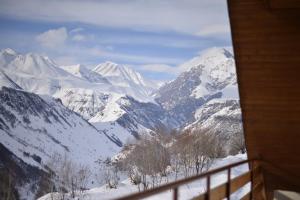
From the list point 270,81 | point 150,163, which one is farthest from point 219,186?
point 150,163

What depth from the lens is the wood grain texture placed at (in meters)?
5.84

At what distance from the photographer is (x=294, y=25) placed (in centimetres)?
584

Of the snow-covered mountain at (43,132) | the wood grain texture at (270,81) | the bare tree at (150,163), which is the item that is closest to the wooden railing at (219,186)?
the wood grain texture at (270,81)

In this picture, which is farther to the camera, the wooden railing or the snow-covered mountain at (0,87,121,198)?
the snow-covered mountain at (0,87,121,198)

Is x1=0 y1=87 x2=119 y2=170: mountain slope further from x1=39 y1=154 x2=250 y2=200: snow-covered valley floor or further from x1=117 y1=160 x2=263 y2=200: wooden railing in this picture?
x1=117 y1=160 x2=263 y2=200: wooden railing

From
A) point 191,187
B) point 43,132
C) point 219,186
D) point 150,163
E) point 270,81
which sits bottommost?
point 43,132

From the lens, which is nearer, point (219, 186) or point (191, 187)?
point (219, 186)

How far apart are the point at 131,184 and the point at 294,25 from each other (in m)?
21.8

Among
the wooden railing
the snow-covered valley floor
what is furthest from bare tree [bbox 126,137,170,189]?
the wooden railing

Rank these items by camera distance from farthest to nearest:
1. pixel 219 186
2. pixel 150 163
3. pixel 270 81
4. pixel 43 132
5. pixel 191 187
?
pixel 43 132, pixel 150 163, pixel 191 187, pixel 270 81, pixel 219 186

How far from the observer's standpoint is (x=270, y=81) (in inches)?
260

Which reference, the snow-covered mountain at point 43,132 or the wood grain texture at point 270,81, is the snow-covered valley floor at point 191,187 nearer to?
the wood grain texture at point 270,81

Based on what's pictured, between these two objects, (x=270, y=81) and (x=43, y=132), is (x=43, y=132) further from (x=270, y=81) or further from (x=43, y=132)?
(x=270, y=81)

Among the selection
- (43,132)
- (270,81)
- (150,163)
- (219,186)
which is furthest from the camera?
(43,132)
